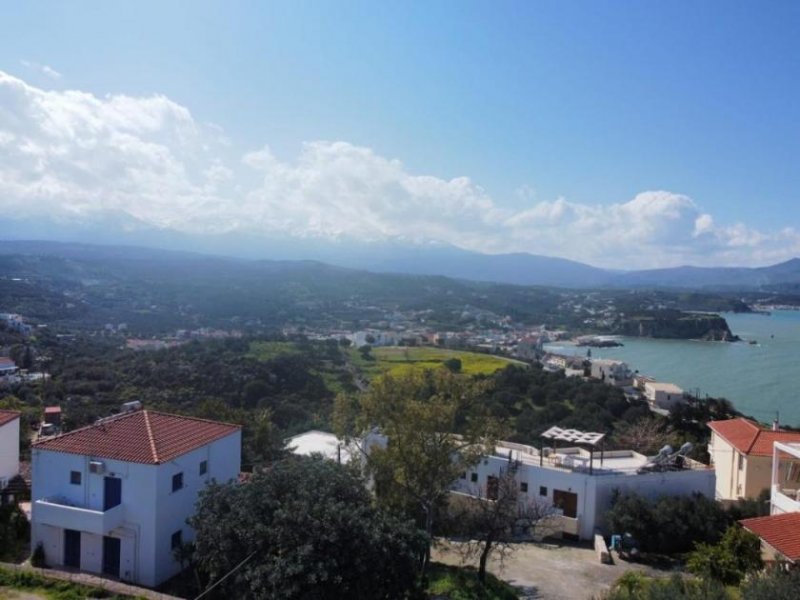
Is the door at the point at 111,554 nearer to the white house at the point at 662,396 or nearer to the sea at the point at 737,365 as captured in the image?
the white house at the point at 662,396

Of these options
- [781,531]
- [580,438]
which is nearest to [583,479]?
[580,438]

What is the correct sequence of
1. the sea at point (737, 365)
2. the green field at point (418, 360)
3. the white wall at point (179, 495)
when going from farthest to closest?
1. the sea at point (737, 365)
2. the green field at point (418, 360)
3. the white wall at point (179, 495)

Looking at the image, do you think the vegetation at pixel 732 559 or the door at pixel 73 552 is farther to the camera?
the door at pixel 73 552

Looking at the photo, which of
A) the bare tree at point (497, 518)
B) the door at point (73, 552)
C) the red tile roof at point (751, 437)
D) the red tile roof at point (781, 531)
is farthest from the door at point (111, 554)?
the red tile roof at point (751, 437)

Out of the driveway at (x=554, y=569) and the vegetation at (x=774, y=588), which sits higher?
the vegetation at (x=774, y=588)

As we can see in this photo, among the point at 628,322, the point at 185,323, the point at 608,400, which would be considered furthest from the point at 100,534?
the point at 628,322

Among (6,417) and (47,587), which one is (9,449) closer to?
(6,417)
